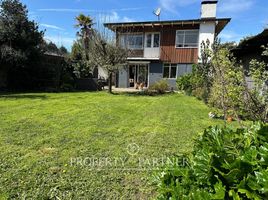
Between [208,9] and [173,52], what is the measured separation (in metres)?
4.47

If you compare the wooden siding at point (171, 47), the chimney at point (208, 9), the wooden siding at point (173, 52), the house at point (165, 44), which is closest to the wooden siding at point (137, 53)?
the house at point (165, 44)

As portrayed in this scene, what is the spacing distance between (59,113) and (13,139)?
3.44 meters

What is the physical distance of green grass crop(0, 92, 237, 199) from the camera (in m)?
3.50

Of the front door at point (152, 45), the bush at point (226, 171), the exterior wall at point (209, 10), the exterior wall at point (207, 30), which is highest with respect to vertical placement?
the exterior wall at point (209, 10)

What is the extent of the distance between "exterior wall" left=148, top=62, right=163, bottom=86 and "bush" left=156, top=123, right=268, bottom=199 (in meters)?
20.9

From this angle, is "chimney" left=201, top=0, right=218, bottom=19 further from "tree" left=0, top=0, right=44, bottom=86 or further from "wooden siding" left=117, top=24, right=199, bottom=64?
"tree" left=0, top=0, right=44, bottom=86

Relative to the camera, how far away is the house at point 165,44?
2112cm

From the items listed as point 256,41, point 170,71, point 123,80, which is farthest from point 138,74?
point 256,41

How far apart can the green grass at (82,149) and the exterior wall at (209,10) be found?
14.6 metres

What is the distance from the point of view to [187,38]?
22109mm

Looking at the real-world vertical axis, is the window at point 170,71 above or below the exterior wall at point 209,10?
below

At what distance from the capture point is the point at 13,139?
5574mm

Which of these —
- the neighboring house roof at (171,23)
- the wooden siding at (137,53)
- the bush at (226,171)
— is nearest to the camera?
the bush at (226,171)

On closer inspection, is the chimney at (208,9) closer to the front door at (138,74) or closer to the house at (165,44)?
the house at (165,44)
